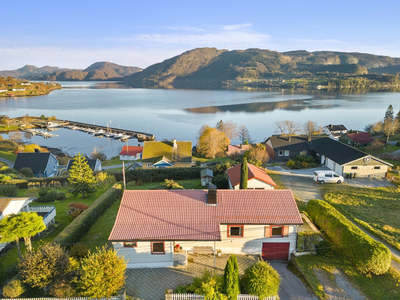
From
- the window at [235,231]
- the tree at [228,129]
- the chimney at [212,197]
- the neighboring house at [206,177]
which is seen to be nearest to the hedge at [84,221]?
the chimney at [212,197]

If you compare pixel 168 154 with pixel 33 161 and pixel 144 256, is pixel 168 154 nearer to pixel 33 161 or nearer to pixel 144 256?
pixel 33 161

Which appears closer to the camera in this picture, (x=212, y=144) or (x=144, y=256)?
(x=144, y=256)

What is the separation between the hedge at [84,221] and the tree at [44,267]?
3098 mm

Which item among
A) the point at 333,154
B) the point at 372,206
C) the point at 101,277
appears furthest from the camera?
the point at 333,154

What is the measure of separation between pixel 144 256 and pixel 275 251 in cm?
797

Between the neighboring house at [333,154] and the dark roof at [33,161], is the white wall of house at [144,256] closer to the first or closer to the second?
the neighboring house at [333,154]

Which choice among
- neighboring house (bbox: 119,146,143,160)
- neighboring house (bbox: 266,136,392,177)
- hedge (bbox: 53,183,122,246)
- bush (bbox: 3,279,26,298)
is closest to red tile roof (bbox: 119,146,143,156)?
neighboring house (bbox: 119,146,143,160)

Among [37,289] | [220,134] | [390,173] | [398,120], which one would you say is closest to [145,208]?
[37,289]

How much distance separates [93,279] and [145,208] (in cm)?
554

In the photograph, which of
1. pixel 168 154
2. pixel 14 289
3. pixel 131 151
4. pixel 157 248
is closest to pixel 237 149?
pixel 168 154

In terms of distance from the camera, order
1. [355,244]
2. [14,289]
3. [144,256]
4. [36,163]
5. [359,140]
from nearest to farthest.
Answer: [14,289], [355,244], [144,256], [36,163], [359,140]

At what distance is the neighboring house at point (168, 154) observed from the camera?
1716 inches

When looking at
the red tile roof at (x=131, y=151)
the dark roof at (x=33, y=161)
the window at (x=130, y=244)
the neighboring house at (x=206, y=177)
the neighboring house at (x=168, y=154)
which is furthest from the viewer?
the red tile roof at (x=131, y=151)

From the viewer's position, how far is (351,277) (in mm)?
14078
